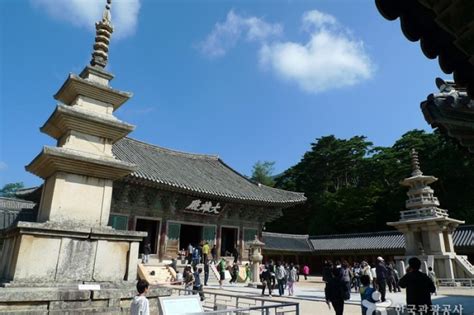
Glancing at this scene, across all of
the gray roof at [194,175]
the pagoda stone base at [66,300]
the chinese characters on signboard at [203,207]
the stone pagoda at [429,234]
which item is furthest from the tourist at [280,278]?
the pagoda stone base at [66,300]

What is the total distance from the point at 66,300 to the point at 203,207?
1747 centimetres

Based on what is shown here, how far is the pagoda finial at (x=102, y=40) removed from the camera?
24.1ft

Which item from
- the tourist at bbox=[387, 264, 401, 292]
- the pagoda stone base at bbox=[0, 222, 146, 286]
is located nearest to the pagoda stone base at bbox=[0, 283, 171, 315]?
the pagoda stone base at bbox=[0, 222, 146, 286]

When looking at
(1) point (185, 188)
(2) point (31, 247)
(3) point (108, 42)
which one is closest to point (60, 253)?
(2) point (31, 247)

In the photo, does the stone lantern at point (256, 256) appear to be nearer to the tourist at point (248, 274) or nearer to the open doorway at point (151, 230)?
the tourist at point (248, 274)

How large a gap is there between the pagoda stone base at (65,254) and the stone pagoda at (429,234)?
18.3 metres

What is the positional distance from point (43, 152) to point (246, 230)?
67.6ft

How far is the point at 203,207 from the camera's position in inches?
886

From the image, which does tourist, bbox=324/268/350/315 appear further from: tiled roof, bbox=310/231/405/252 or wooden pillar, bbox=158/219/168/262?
tiled roof, bbox=310/231/405/252

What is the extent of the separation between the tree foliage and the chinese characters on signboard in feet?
76.2

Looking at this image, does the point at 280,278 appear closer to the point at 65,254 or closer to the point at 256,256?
the point at 256,256

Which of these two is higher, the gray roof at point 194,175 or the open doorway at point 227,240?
the gray roof at point 194,175

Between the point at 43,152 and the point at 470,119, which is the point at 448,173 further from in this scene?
the point at 43,152

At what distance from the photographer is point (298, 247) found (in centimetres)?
3488
